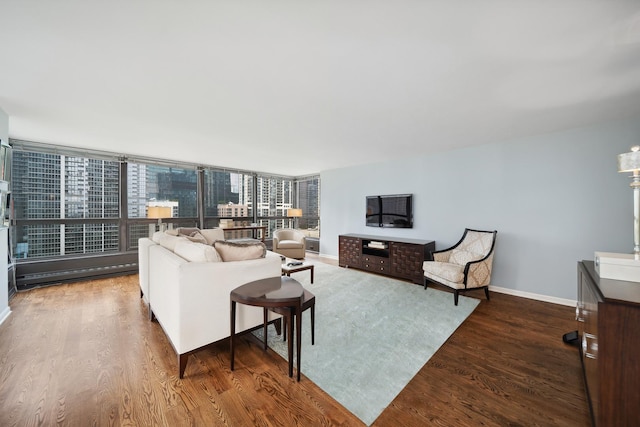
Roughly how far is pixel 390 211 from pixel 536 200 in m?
2.31

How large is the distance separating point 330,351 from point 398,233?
338 cm

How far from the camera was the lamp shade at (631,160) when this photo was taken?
1552 millimetres

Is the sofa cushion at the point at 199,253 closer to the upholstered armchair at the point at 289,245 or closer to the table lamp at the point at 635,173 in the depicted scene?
the table lamp at the point at 635,173

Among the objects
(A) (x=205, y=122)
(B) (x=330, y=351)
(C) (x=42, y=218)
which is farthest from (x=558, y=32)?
(C) (x=42, y=218)

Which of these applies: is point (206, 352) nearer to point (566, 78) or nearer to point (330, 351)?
point (330, 351)

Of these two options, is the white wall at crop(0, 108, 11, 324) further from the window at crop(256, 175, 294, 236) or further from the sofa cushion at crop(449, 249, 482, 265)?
the sofa cushion at crop(449, 249, 482, 265)

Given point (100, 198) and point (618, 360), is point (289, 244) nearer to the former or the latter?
point (100, 198)

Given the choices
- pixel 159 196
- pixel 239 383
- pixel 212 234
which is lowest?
pixel 239 383

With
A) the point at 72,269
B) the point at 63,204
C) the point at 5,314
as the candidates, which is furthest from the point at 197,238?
the point at 63,204

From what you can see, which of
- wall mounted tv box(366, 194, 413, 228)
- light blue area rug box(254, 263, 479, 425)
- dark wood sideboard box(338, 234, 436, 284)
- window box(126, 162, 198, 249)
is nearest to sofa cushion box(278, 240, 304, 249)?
dark wood sideboard box(338, 234, 436, 284)

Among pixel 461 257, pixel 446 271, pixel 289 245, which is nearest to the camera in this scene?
pixel 446 271

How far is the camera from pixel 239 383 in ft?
5.73

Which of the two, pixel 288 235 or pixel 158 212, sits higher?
pixel 158 212

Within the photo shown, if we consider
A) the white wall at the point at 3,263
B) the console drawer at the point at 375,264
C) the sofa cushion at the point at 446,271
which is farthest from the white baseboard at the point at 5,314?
the sofa cushion at the point at 446,271
